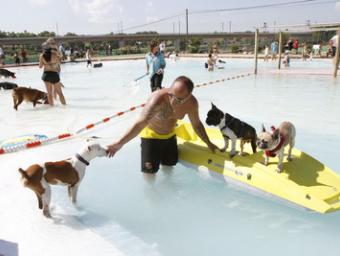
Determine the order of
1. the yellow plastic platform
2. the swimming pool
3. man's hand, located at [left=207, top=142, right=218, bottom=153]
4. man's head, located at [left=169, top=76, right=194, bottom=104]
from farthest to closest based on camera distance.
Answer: man's hand, located at [left=207, top=142, right=218, bottom=153], man's head, located at [left=169, top=76, right=194, bottom=104], the yellow plastic platform, the swimming pool

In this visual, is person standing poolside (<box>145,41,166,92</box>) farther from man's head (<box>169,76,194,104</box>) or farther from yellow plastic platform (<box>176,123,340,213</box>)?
man's head (<box>169,76,194,104</box>)

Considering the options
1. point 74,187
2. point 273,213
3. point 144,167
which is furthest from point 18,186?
point 273,213

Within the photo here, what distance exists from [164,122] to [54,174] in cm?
146

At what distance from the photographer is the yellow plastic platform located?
3803mm

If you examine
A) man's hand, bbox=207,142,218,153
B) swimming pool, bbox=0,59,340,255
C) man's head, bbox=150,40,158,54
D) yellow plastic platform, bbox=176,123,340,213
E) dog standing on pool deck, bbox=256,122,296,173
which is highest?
man's head, bbox=150,40,158,54

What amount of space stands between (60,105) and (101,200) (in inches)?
272

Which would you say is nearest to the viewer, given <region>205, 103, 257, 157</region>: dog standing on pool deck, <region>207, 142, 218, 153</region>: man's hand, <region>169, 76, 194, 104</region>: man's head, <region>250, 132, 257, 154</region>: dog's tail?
<region>169, 76, 194, 104</region>: man's head

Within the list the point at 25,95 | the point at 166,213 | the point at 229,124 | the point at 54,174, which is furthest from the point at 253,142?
the point at 25,95

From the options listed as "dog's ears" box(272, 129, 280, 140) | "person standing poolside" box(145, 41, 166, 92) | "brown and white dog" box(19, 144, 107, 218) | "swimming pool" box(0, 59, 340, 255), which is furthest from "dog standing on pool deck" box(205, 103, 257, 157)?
"person standing poolside" box(145, 41, 166, 92)

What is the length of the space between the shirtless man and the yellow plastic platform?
361 millimetres

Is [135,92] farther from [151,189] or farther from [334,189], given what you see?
[334,189]

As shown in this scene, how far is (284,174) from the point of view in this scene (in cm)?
423

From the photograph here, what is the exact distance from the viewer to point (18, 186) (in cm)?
474

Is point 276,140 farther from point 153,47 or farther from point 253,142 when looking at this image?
point 153,47
